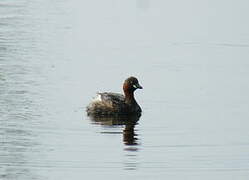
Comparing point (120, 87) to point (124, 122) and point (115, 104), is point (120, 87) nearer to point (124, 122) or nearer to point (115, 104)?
point (115, 104)

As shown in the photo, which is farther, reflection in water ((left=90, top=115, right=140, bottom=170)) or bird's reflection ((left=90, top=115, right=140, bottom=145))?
bird's reflection ((left=90, top=115, right=140, bottom=145))

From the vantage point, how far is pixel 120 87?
23281mm

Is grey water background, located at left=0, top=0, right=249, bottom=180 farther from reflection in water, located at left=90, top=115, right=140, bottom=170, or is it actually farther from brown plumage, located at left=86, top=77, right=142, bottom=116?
brown plumage, located at left=86, top=77, right=142, bottom=116

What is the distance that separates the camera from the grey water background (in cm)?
1616

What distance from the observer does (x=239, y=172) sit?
51.4ft

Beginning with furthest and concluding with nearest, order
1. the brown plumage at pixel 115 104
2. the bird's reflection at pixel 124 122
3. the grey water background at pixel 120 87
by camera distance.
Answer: the brown plumage at pixel 115 104
the bird's reflection at pixel 124 122
the grey water background at pixel 120 87

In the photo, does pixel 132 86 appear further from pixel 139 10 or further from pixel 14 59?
pixel 139 10

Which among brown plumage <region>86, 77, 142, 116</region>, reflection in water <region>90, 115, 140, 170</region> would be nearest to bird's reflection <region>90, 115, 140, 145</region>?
reflection in water <region>90, 115, 140, 170</region>

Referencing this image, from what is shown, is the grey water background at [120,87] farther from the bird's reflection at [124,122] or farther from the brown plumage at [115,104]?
the brown plumage at [115,104]

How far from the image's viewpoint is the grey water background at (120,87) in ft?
53.0

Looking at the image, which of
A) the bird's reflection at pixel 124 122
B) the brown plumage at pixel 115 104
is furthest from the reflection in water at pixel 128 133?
the brown plumage at pixel 115 104

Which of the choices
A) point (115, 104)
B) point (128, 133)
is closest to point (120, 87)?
point (115, 104)

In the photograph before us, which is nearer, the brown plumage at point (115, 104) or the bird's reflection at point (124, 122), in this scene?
the bird's reflection at point (124, 122)

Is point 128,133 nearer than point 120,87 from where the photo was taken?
Yes
